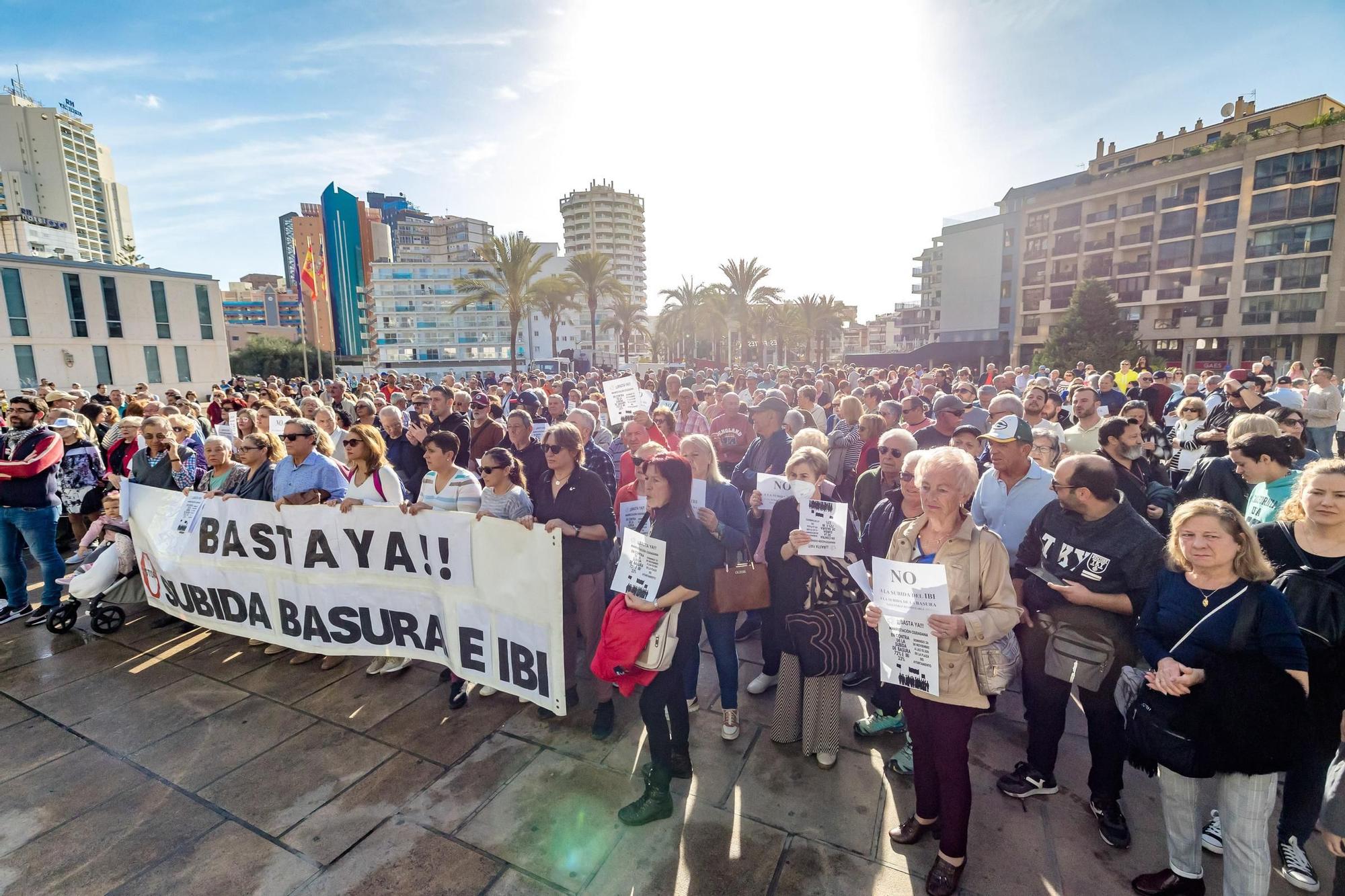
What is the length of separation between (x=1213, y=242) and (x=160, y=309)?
243ft

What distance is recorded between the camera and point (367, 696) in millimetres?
4543

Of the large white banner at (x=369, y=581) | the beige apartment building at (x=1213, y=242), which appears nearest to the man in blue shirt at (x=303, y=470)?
the large white banner at (x=369, y=581)

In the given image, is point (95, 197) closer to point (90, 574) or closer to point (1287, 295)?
point (90, 574)

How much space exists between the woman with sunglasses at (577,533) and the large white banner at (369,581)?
0.31 meters

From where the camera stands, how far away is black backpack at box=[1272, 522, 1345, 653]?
2457 mm

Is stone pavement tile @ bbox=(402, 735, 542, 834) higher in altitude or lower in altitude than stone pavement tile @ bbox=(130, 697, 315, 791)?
higher

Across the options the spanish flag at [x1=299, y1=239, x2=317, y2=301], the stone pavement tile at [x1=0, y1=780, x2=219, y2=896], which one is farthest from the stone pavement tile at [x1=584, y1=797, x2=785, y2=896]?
the spanish flag at [x1=299, y1=239, x2=317, y2=301]

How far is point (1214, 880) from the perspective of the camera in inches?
109

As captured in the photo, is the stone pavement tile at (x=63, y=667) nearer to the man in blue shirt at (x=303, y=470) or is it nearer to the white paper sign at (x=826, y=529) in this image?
the man in blue shirt at (x=303, y=470)

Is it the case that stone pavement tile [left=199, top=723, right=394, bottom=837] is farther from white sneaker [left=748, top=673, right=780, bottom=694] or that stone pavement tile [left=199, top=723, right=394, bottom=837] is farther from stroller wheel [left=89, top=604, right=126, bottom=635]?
stroller wheel [left=89, top=604, right=126, bottom=635]

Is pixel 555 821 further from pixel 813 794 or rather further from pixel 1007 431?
pixel 1007 431

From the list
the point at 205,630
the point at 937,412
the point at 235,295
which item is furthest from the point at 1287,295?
the point at 235,295

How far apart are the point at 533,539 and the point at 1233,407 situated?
9239 mm

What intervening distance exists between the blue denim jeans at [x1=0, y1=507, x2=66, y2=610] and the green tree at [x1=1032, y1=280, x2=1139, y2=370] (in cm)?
4753
